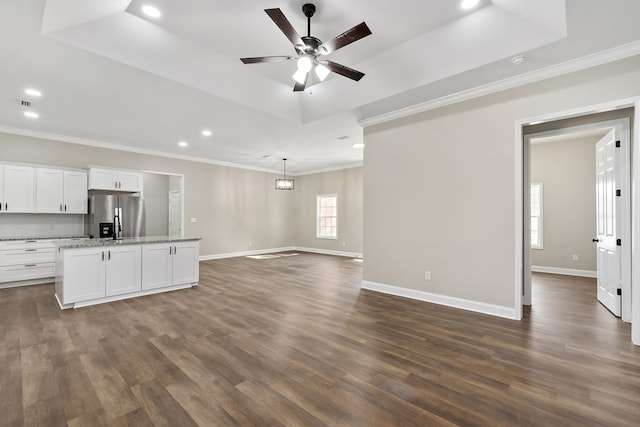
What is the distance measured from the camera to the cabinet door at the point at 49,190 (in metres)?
5.40

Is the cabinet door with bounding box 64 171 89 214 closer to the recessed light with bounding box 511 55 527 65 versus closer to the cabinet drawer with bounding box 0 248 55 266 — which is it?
the cabinet drawer with bounding box 0 248 55 266

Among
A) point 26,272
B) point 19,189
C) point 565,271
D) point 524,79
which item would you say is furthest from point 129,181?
point 565,271

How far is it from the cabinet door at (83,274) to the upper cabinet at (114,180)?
261cm

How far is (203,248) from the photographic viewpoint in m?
8.23

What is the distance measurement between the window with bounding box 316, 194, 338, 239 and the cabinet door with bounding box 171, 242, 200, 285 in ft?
17.1

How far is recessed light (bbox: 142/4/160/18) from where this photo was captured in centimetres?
283

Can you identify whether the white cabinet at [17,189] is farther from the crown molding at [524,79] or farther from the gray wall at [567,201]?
the gray wall at [567,201]

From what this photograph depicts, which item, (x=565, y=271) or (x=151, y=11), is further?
(x=565, y=271)

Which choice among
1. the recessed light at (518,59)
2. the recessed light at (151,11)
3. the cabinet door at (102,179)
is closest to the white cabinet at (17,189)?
the cabinet door at (102,179)

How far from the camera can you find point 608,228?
150 inches

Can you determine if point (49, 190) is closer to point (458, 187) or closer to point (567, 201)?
point (458, 187)

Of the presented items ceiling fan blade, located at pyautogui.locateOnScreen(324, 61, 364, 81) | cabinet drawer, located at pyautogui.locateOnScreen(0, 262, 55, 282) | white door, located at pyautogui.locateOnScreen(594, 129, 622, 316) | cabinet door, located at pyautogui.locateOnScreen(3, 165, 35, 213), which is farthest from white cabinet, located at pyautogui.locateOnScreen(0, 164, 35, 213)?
white door, located at pyautogui.locateOnScreen(594, 129, 622, 316)

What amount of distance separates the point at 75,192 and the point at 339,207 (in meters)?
6.71

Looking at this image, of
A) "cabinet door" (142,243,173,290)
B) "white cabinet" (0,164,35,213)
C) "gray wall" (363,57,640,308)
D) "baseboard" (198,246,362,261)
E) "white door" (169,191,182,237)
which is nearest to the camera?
"gray wall" (363,57,640,308)
